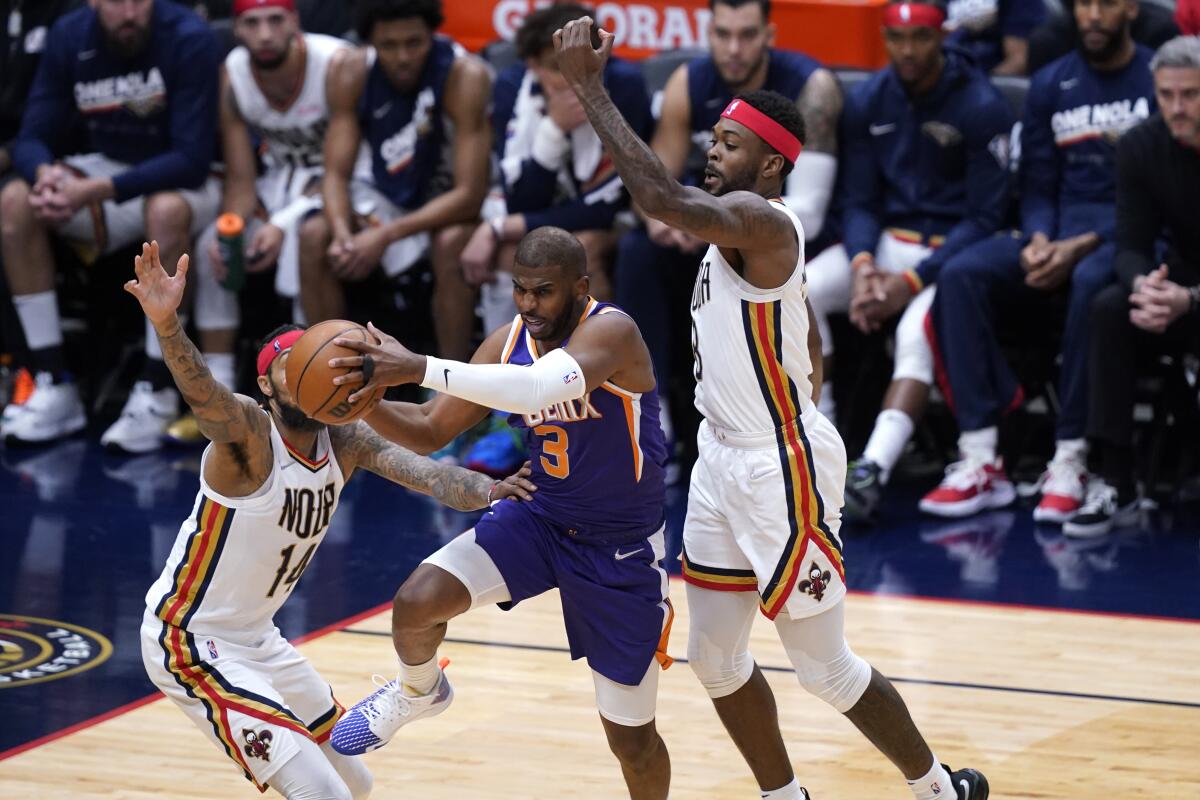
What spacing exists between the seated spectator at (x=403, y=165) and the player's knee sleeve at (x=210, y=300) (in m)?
0.47

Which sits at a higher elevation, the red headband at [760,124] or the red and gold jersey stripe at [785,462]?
the red headband at [760,124]

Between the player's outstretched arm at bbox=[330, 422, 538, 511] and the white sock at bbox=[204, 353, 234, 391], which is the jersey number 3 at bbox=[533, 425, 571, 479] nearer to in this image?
the player's outstretched arm at bbox=[330, 422, 538, 511]

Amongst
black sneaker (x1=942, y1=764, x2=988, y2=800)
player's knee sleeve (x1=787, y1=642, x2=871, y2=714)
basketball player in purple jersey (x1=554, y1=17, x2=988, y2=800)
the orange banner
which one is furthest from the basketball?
the orange banner

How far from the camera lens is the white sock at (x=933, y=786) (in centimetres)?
459

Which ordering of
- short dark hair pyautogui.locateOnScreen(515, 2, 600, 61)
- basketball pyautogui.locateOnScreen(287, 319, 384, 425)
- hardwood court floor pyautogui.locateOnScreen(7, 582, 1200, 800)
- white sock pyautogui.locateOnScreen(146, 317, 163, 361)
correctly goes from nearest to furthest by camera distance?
basketball pyautogui.locateOnScreen(287, 319, 384, 425) → hardwood court floor pyautogui.locateOnScreen(7, 582, 1200, 800) → short dark hair pyautogui.locateOnScreen(515, 2, 600, 61) → white sock pyautogui.locateOnScreen(146, 317, 163, 361)

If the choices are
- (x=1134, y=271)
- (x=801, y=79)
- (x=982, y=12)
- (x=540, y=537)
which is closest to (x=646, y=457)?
(x=540, y=537)

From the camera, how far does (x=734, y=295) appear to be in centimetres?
453

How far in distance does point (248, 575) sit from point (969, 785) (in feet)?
6.10

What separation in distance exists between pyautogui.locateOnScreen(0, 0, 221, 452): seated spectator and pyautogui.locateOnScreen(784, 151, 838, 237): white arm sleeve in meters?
2.90

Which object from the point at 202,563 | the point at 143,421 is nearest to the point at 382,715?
the point at 202,563

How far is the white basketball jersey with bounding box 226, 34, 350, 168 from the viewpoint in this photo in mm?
9031

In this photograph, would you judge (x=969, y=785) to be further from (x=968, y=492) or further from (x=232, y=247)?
(x=232, y=247)

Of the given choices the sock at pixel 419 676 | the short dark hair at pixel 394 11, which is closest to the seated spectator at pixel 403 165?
the short dark hair at pixel 394 11

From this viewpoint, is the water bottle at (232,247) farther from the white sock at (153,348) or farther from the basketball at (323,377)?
the basketball at (323,377)
